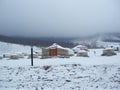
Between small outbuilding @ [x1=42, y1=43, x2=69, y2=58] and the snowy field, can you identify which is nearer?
the snowy field

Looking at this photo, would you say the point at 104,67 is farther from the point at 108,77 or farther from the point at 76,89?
the point at 76,89

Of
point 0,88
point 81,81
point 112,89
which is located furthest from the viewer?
point 81,81

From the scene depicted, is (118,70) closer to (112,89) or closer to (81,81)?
(81,81)

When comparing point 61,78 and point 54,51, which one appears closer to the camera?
point 61,78

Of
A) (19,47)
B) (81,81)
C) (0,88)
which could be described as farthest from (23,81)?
(19,47)

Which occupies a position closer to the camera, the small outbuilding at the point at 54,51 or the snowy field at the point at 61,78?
the snowy field at the point at 61,78

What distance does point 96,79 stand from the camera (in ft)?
75.3

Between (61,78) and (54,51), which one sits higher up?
(54,51)

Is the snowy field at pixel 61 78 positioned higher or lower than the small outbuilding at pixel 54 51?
lower

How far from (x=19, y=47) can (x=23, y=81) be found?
157181 mm

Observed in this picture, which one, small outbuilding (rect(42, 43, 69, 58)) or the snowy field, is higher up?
small outbuilding (rect(42, 43, 69, 58))

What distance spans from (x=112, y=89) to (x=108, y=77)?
5195 millimetres

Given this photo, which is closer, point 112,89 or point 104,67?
point 112,89

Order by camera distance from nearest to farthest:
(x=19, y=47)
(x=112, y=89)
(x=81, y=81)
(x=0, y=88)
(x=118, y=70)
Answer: (x=112, y=89), (x=0, y=88), (x=81, y=81), (x=118, y=70), (x=19, y=47)
